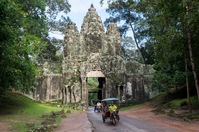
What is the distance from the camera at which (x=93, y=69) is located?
99.3ft

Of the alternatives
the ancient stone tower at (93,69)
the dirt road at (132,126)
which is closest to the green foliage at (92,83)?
the ancient stone tower at (93,69)

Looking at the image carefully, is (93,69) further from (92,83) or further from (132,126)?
(92,83)

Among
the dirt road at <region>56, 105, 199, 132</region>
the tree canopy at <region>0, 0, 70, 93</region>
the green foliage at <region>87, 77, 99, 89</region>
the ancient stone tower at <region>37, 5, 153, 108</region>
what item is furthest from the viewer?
the green foliage at <region>87, 77, 99, 89</region>

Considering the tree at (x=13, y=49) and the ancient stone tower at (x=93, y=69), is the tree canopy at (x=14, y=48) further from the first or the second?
the ancient stone tower at (x=93, y=69)

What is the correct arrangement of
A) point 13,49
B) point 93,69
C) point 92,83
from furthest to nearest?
point 92,83, point 93,69, point 13,49

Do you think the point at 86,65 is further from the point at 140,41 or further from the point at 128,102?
the point at 140,41

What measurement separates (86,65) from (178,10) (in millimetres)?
15876

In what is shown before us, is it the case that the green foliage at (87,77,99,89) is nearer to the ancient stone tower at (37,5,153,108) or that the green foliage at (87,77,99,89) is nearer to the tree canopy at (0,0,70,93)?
the ancient stone tower at (37,5,153,108)

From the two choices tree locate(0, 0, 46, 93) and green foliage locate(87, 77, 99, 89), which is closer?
tree locate(0, 0, 46, 93)

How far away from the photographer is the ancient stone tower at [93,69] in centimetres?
2992

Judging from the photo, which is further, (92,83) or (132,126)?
(92,83)

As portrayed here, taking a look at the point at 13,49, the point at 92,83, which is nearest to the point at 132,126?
the point at 13,49

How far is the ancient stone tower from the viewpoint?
2992 centimetres

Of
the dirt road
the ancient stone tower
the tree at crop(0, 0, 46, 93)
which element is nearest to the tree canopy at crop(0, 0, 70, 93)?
the tree at crop(0, 0, 46, 93)
